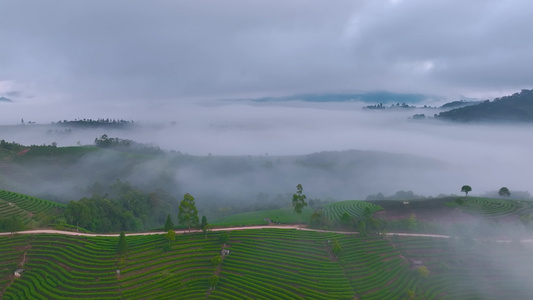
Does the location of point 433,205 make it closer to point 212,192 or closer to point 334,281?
point 334,281

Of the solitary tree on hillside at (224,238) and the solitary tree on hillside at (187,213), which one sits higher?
the solitary tree on hillside at (187,213)

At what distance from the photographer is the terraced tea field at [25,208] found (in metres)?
63.5

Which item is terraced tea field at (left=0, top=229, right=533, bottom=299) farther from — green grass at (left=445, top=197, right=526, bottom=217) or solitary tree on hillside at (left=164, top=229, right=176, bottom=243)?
green grass at (left=445, top=197, right=526, bottom=217)

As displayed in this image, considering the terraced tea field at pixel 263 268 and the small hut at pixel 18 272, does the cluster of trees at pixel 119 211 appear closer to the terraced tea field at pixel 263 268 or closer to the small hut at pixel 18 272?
the terraced tea field at pixel 263 268

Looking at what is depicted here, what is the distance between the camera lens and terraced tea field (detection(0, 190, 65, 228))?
63.5 metres

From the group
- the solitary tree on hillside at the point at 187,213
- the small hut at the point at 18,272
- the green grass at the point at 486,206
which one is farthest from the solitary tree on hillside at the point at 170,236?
the green grass at the point at 486,206

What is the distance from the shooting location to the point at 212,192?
14238cm

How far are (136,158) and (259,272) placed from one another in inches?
5379

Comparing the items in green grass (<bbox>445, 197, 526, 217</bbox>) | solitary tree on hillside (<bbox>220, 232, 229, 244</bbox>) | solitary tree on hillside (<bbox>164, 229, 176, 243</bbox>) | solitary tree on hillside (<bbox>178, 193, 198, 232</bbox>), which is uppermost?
solitary tree on hillside (<bbox>178, 193, 198, 232</bbox>)

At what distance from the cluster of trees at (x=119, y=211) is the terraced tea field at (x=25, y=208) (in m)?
5.16

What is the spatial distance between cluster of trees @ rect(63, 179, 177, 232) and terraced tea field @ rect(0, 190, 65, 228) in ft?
16.9

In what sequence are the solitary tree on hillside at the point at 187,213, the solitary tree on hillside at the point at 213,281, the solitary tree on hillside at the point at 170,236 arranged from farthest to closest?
the solitary tree on hillside at the point at 187,213, the solitary tree on hillside at the point at 170,236, the solitary tree on hillside at the point at 213,281

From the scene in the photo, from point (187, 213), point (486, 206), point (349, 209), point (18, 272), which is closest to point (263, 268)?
point (187, 213)

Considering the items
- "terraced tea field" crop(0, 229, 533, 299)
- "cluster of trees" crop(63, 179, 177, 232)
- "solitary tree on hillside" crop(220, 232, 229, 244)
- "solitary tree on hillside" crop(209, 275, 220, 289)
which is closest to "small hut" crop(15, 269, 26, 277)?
"terraced tea field" crop(0, 229, 533, 299)
